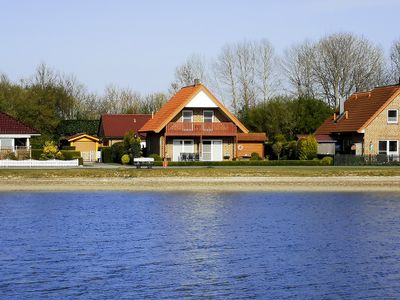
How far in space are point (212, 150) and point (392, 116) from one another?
13491 mm

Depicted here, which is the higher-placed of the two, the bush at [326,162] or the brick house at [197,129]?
the brick house at [197,129]

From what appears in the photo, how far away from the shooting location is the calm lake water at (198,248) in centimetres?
1919

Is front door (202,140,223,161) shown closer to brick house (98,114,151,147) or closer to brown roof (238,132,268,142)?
brown roof (238,132,268,142)

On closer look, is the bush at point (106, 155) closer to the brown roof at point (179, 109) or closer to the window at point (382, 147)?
the brown roof at point (179, 109)

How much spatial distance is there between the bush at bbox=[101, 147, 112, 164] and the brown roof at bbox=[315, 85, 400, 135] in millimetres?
17457

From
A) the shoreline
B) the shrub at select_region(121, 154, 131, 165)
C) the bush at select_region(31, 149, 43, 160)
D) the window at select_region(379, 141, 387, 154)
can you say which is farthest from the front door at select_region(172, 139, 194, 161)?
the window at select_region(379, 141, 387, 154)

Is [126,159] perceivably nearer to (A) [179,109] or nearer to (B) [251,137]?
(A) [179,109]

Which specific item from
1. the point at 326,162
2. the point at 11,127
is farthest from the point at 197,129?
the point at 11,127

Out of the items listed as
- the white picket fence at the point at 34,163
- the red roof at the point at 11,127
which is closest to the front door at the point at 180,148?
the white picket fence at the point at 34,163

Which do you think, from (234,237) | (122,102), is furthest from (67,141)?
(234,237)

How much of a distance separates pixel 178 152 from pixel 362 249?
36097 millimetres

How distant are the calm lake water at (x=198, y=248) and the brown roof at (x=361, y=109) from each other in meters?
20.0

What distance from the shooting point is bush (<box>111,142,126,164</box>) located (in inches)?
2466

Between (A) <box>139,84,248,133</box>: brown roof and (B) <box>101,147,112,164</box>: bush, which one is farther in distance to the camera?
(B) <box>101,147,112,164</box>: bush
